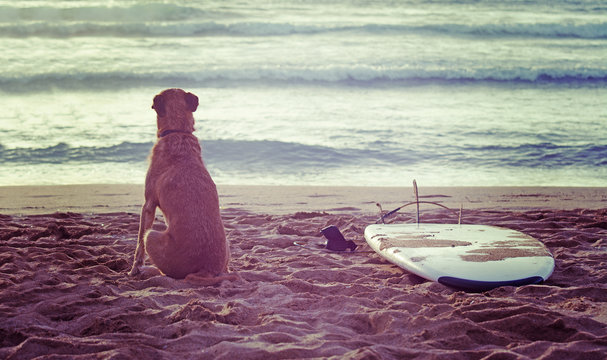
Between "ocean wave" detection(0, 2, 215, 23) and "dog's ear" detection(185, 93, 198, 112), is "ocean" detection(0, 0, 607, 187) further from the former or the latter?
"dog's ear" detection(185, 93, 198, 112)

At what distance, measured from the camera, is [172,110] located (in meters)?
4.26

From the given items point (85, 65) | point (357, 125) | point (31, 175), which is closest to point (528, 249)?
point (31, 175)

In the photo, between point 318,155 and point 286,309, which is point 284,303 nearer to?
point 286,309

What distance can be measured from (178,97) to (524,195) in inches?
229

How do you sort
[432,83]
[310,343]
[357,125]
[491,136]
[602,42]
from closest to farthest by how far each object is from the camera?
1. [310,343]
2. [491,136]
3. [357,125]
4. [432,83]
5. [602,42]

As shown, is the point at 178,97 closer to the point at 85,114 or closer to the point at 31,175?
the point at 31,175

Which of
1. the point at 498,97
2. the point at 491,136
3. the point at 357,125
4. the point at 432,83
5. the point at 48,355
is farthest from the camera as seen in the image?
the point at 432,83

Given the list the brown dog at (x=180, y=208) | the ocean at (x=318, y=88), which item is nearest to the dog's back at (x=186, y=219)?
the brown dog at (x=180, y=208)

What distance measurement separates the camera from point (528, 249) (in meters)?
4.40

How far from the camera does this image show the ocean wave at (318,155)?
423 inches

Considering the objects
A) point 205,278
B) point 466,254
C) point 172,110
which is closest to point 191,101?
point 172,110

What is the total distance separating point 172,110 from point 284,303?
1.76 m

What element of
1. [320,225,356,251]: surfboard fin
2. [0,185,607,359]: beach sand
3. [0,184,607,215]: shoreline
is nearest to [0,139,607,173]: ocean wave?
[0,184,607,215]: shoreline

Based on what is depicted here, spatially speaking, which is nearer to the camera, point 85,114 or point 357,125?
point 357,125
